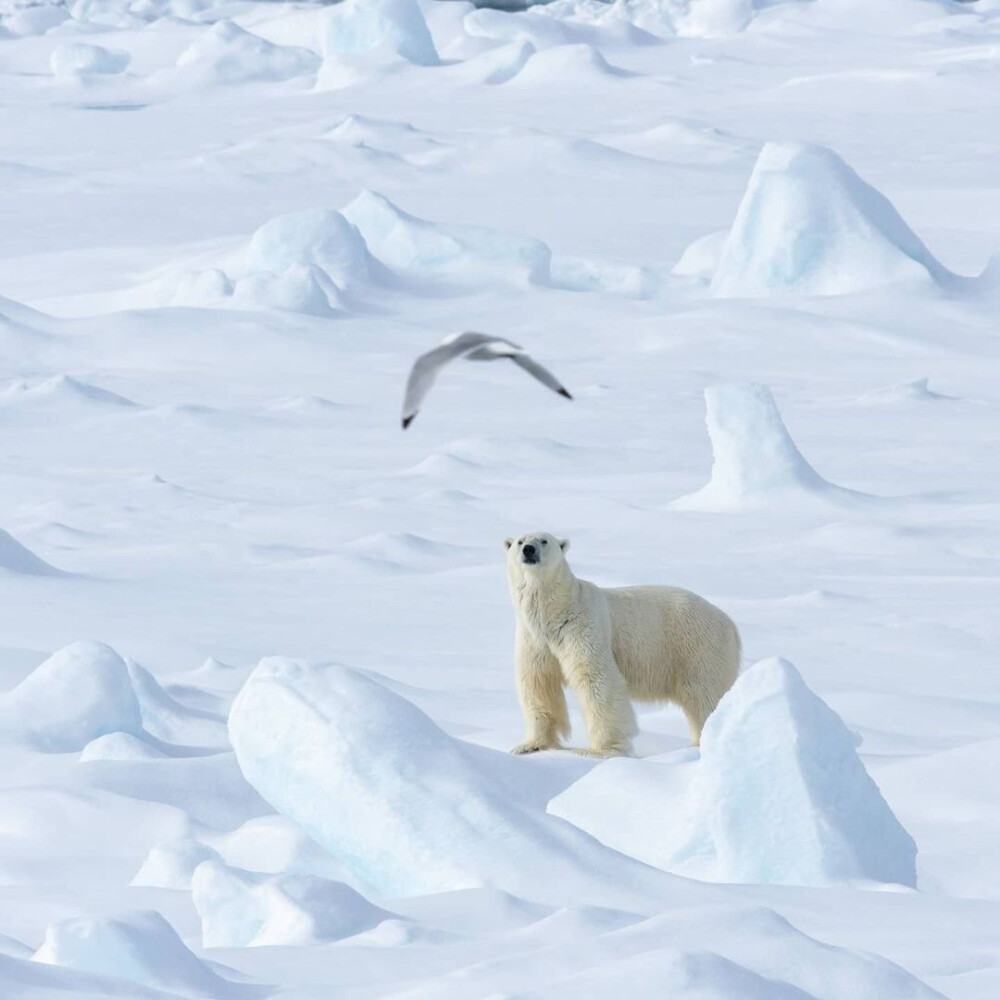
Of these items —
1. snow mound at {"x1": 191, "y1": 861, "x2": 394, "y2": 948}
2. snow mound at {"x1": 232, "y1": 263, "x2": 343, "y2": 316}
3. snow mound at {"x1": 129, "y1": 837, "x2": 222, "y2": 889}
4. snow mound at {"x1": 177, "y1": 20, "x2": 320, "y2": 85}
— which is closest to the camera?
snow mound at {"x1": 191, "y1": 861, "x2": 394, "y2": 948}

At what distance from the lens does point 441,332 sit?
45.2 feet

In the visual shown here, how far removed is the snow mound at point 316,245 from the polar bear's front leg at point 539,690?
9768 mm

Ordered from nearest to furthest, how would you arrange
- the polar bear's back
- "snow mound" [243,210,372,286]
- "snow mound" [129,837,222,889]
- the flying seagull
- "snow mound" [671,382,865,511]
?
the flying seagull, "snow mound" [129,837,222,889], the polar bear's back, "snow mound" [671,382,865,511], "snow mound" [243,210,372,286]

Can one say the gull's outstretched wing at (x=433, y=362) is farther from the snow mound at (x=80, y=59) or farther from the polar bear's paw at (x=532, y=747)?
the snow mound at (x=80, y=59)

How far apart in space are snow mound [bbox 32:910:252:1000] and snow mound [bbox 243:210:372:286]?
12138 millimetres

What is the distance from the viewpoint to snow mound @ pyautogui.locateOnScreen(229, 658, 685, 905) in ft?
11.1

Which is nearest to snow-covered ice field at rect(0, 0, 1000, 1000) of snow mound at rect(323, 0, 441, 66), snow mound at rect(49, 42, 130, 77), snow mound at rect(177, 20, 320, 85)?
snow mound at rect(323, 0, 441, 66)

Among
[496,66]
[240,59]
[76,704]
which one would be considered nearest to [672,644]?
[76,704]

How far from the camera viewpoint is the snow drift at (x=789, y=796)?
3.66 metres

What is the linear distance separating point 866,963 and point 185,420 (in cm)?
921

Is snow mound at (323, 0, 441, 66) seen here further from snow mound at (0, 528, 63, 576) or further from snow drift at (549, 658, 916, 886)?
snow drift at (549, 658, 916, 886)

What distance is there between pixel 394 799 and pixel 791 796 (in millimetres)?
723

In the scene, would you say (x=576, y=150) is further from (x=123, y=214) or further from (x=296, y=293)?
(x=296, y=293)

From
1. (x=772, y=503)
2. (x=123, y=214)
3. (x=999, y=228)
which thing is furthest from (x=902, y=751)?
(x=123, y=214)
